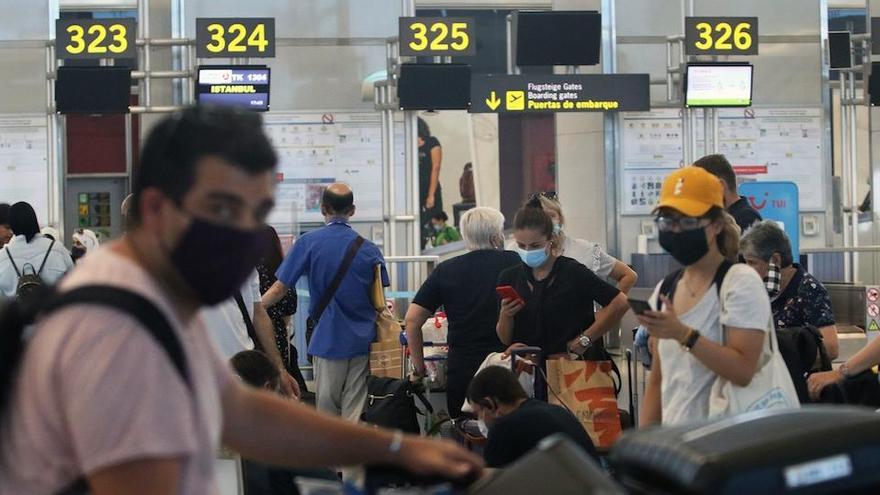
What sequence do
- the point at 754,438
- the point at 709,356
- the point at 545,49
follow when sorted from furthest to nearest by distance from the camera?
the point at 545,49
the point at 709,356
the point at 754,438

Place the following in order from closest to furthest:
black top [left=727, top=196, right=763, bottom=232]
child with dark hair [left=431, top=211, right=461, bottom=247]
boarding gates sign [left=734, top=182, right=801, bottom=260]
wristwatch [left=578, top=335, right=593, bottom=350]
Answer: black top [left=727, top=196, right=763, bottom=232] → wristwatch [left=578, top=335, right=593, bottom=350] → boarding gates sign [left=734, top=182, right=801, bottom=260] → child with dark hair [left=431, top=211, right=461, bottom=247]

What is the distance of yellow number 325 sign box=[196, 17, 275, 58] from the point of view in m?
15.1

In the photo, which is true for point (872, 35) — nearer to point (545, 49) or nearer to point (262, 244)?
point (545, 49)

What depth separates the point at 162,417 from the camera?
169 centimetres

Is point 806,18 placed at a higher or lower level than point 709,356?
higher

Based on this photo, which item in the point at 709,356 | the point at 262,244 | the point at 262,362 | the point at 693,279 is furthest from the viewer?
the point at 262,362

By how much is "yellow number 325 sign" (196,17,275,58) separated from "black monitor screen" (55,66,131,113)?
877mm

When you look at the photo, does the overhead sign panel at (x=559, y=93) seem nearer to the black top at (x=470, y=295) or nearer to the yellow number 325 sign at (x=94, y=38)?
the yellow number 325 sign at (x=94, y=38)

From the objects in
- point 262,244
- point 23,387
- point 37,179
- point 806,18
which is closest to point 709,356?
point 262,244

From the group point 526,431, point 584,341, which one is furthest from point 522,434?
point 584,341

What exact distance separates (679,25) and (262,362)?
493 inches

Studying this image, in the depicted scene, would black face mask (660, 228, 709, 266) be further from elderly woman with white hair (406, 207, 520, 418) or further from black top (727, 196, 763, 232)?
elderly woman with white hair (406, 207, 520, 418)

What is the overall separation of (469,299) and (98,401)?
5323mm

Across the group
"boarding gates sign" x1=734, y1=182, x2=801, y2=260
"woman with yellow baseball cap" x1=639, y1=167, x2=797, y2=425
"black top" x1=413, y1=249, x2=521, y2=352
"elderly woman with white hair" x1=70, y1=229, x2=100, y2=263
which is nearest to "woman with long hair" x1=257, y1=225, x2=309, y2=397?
"black top" x1=413, y1=249, x2=521, y2=352
